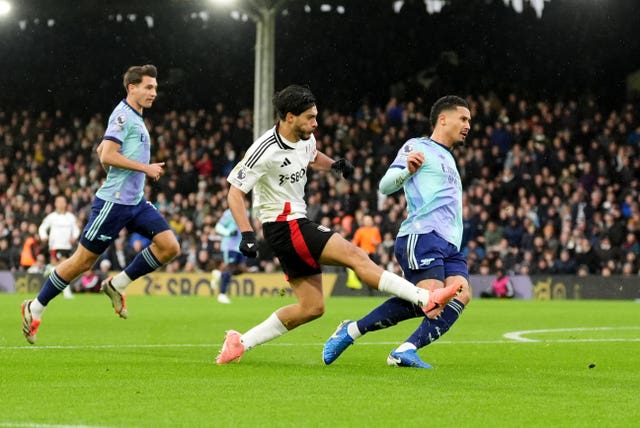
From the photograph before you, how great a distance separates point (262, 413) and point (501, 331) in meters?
7.58

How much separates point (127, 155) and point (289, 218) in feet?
9.25

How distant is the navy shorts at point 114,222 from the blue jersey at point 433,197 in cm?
302

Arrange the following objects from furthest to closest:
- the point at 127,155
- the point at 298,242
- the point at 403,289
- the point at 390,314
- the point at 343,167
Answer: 1. the point at 127,155
2. the point at 343,167
3. the point at 390,314
4. the point at 298,242
5. the point at 403,289

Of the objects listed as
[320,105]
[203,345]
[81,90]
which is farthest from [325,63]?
[203,345]

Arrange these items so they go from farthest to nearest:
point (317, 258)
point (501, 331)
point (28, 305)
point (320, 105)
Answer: point (320, 105), point (501, 331), point (28, 305), point (317, 258)

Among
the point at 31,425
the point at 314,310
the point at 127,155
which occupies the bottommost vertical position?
the point at 31,425

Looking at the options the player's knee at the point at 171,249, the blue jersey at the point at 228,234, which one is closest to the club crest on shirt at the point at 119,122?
the player's knee at the point at 171,249

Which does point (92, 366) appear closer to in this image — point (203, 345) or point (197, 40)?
point (203, 345)

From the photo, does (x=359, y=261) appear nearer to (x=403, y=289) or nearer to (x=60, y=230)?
(x=403, y=289)

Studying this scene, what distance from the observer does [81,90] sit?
37.4 metres

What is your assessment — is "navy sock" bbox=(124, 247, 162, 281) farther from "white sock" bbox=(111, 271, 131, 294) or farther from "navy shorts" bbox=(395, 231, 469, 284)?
"navy shorts" bbox=(395, 231, 469, 284)

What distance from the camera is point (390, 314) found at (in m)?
8.44

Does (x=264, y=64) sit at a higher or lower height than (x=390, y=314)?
higher

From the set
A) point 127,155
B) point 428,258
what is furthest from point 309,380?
point 127,155
